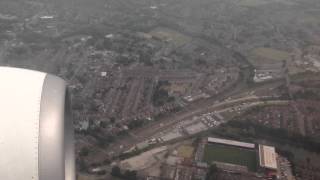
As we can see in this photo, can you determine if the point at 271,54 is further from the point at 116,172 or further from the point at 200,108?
the point at 116,172

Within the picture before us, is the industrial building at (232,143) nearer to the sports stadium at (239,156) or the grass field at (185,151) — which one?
the sports stadium at (239,156)

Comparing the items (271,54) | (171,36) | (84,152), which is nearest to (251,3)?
(171,36)

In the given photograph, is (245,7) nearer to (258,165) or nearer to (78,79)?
(78,79)

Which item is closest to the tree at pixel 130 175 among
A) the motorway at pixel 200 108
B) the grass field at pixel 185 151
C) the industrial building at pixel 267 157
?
the motorway at pixel 200 108

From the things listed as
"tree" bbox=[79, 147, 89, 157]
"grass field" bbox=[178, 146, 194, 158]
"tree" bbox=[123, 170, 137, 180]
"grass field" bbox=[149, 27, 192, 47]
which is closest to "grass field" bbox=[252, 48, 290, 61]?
"grass field" bbox=[149, 27, 192, 47]

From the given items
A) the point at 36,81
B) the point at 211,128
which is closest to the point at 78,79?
the point at 211,128

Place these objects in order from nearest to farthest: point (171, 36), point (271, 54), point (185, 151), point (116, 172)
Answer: point (116, 172)
point (185, 151)
point (271, 54)
point (171, 36)
